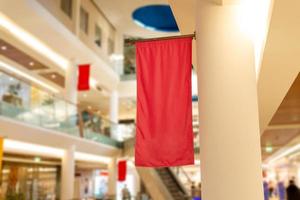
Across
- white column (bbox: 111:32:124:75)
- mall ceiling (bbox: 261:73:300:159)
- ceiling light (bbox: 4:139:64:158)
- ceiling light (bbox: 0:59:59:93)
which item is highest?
white column (bbox: 111:32:124:75)

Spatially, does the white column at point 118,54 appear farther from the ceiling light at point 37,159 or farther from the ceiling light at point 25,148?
the ceiling light at point 25,148

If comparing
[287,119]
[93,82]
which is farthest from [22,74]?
[287,119]

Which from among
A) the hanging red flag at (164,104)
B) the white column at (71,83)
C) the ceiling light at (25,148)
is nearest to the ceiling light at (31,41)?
the white column at (71,83)

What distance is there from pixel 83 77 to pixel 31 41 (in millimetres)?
2376

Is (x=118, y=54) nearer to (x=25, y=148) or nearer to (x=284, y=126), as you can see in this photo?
(x=25, y=148)

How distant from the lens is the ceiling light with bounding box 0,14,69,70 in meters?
11.3

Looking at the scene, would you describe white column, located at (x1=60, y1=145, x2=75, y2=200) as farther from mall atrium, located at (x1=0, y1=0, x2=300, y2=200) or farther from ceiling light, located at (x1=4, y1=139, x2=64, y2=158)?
ceiling light, located at (x1=4, y1=139, x2=64, y2=158)

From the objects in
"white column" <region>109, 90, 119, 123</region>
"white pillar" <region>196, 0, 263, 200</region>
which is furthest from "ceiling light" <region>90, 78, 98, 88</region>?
"white pillar" <region>196, 0, 263, 200</region>

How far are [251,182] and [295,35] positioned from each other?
1376 mm

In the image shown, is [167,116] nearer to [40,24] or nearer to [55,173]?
[40,24]

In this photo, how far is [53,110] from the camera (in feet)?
39.1

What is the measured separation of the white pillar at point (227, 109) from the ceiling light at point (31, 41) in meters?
8.73

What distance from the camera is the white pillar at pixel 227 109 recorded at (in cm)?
336

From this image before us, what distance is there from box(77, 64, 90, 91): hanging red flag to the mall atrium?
0.05m
